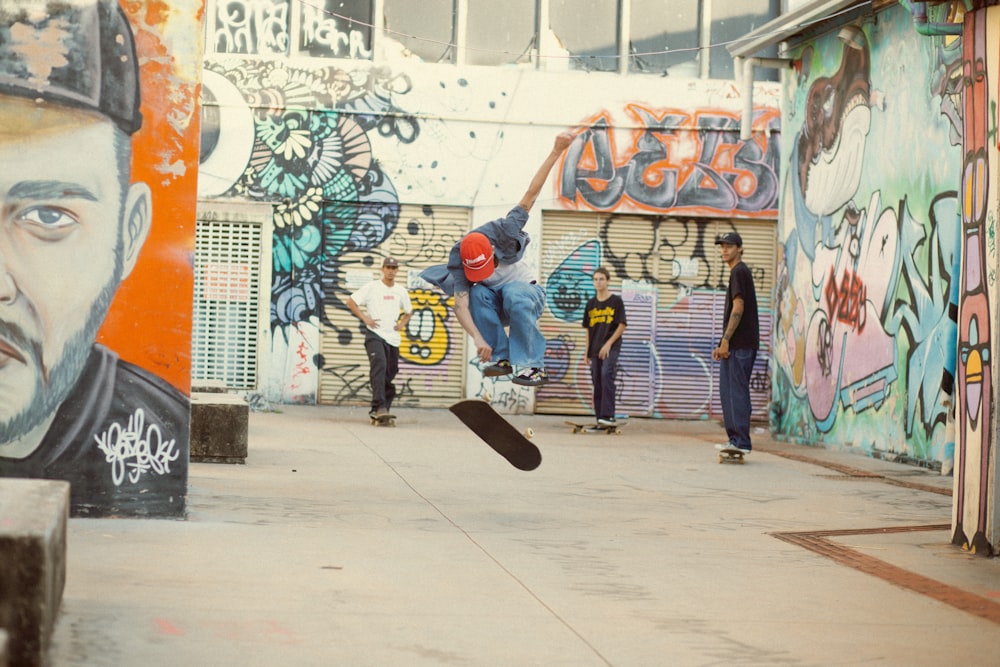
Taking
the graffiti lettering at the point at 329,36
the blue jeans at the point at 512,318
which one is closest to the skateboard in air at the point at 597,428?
the graffiti lettering at the point at 329,36

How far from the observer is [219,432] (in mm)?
11375

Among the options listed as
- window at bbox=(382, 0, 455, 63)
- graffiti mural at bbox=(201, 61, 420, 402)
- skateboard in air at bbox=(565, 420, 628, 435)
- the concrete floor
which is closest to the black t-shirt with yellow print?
skateboard in air at bbox=(565, 420, 628, 435)

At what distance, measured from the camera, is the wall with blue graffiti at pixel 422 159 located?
2088 centimetres

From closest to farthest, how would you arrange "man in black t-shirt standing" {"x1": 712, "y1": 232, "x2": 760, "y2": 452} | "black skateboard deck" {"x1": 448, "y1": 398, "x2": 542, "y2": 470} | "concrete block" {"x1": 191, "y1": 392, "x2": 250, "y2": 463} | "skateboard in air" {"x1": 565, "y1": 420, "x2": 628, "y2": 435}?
1. "black skateboard deck" {"x1": 448, "y1": 398, "x2": 542, "y2": 470}
2. "concrete block" {"x1": 191, "y1": 392, "x2": 250, "y2": 463}
3. "man in black t-shirt standing" {"x1": 712, "y1": 232, "x2": 760, "y2": 452}
4. "skateboard in air" {"x1": 565, "y1": 420, "x2": 628, "y2": 435}

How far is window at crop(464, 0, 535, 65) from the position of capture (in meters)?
21.3

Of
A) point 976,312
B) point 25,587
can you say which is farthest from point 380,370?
point 25,587

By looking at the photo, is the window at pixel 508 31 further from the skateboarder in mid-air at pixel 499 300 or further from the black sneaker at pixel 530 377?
the black sneaker at pixel 530 377

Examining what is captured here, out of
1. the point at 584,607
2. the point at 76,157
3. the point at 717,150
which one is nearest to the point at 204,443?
the point at 76,157

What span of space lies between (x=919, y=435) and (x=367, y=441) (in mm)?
5732

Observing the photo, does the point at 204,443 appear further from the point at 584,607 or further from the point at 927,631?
the point at 927,631

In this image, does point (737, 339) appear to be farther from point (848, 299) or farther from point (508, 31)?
point (508, 31)

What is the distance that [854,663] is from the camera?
16.4 feet
